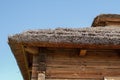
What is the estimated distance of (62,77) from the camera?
9008mm

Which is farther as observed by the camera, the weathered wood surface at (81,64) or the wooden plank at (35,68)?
the weathered wood surface at (81,64)

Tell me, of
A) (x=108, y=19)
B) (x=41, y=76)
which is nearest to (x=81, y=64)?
(x=41, y=76)

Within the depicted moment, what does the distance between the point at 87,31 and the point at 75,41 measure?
74 cm

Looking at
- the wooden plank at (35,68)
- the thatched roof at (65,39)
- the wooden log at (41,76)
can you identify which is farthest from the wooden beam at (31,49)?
the wooden log at (41,76)

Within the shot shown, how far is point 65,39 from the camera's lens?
8625mm

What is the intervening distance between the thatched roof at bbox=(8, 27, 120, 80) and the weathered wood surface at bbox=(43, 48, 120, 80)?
0.62 metres

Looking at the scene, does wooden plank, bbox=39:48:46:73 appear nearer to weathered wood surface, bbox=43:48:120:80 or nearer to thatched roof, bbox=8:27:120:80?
weathered wood surface, bbox=43:48:120:80

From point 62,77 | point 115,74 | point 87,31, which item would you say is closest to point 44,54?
point 62,77

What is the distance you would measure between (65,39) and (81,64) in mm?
1050

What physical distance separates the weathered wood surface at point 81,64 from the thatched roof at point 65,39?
0.62 metres

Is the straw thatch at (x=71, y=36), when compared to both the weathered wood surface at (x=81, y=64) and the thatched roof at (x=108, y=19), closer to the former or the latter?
the weathered wood surface at (x=81, y=64)

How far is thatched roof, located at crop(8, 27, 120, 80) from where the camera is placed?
859cm

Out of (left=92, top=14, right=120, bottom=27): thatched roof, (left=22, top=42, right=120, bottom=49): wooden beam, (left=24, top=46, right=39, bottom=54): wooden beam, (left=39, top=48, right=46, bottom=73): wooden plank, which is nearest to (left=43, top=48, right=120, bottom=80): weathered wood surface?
(left=39, top=48, right=46, bottom=73): wooden plank

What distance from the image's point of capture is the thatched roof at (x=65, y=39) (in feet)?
28.2
